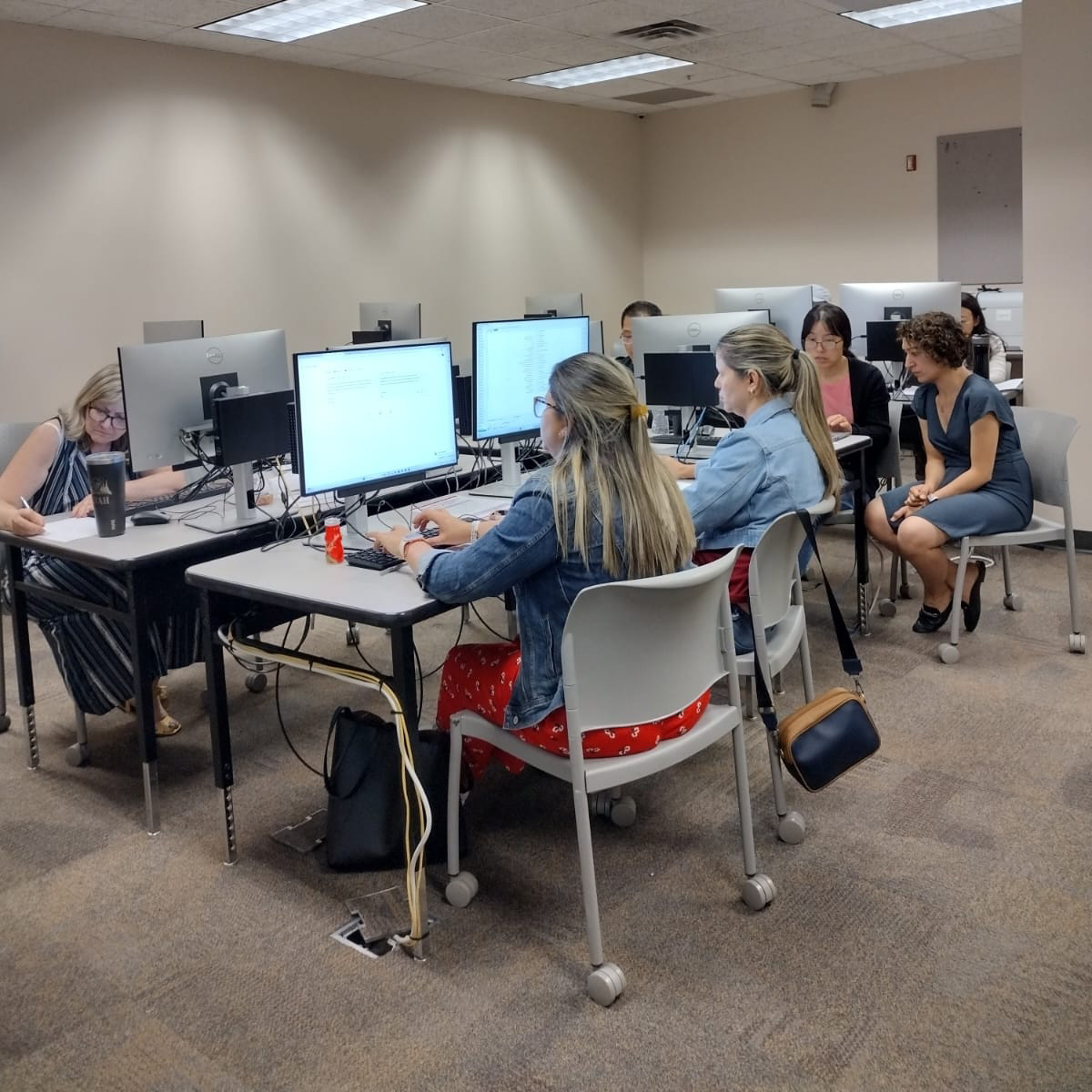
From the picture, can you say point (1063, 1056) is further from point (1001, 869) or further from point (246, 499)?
point (246, 499)

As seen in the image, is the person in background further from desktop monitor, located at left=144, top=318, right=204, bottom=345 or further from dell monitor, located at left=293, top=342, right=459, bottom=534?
desktop monitor, located at left=144, top=318, right=204, bottom=345

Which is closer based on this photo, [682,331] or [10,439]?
[10,439]

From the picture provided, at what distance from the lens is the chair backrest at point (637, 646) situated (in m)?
1.87

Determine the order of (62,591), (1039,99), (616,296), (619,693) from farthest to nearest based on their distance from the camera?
(616,296) < (1039,99) < (62,591) < (619,693)

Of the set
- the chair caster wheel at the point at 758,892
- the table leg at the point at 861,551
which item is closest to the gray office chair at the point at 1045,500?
the table leg at the point at 861,551

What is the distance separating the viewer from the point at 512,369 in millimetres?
3240

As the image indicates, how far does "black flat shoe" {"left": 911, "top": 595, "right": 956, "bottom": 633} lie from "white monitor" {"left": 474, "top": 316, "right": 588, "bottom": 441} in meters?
1.58

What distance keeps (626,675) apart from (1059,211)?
3757 mm

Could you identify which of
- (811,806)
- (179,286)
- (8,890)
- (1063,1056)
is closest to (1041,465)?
(811,806)

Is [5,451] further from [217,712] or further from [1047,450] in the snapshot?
[1047,450]

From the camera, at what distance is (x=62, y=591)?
110 inches

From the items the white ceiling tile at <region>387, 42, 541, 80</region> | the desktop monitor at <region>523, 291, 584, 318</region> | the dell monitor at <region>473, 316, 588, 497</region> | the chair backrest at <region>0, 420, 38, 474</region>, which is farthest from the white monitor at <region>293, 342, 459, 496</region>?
the white ceiling tile at <region>387, 42, 541, 80</region>

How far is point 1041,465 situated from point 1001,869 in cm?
183

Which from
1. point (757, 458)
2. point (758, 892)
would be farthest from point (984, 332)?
point (758, 892)
